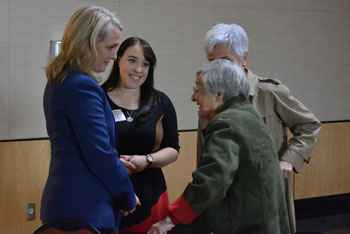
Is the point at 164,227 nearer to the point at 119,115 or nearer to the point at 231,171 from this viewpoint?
the point at 231,171

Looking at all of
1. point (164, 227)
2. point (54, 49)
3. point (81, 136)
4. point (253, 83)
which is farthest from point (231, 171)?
point (54, 49)

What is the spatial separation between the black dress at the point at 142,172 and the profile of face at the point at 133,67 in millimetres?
138

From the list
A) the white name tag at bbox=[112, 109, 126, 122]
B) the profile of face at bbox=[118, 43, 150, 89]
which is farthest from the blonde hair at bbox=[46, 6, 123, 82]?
the profile of face at bbox=[118, 43, 150, 89]

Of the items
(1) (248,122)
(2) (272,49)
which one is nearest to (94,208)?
(1) (248,122)

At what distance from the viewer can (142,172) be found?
7.87ft

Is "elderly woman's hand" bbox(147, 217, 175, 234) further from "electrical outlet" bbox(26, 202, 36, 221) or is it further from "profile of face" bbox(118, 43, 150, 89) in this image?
"electrical outlet" bbox(26, 202, 36, 221)

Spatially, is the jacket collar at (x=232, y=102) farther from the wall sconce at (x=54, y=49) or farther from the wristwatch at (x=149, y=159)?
the wall sconce at (x=54, y=49)

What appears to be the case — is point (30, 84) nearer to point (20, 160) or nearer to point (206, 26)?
point (20, 160)

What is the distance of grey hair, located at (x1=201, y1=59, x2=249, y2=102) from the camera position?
188cm

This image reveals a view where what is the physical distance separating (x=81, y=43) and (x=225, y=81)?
526 millimetres

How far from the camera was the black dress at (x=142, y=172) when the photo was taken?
2.36m

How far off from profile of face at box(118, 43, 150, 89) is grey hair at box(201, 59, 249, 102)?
67 centimetres

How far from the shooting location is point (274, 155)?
1898 mm

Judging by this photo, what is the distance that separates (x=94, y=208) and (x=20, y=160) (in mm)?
2154
